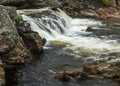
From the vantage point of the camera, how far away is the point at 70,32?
121 ft

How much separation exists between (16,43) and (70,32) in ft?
43.2

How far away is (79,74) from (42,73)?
7.40 feet

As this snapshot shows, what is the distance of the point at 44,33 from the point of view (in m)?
32.8

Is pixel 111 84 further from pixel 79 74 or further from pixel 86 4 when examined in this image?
pixel 86 4

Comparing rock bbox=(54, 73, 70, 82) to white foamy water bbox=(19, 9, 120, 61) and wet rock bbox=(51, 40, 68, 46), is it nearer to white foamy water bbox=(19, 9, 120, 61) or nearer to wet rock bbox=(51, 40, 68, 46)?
white foamy water bbox=(19, 9, 120, 61)

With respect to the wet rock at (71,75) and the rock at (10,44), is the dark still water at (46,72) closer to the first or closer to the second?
the wet rock at (71,75)

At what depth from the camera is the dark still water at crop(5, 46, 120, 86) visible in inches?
787

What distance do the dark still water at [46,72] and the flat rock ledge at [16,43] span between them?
2.15 feet

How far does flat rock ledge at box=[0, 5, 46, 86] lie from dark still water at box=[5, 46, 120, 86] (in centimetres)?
66

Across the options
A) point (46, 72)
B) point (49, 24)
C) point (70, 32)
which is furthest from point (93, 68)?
point (70, 32)

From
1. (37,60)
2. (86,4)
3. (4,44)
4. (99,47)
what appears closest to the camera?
(4,44)

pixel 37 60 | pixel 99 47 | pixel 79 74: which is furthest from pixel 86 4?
pixel 79 74

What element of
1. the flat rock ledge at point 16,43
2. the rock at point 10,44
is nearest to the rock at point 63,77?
the flat rock ledge at point 16,43

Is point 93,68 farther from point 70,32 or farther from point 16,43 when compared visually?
point 70,32
